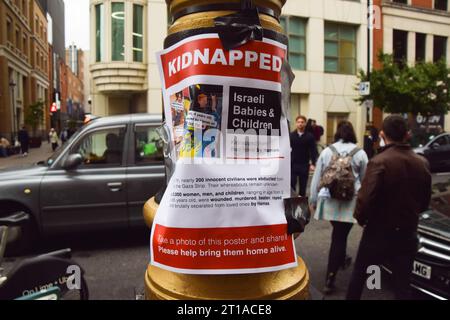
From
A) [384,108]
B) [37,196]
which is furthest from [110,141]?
[384,108]

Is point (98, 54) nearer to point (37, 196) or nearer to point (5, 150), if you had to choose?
point (5, 150)

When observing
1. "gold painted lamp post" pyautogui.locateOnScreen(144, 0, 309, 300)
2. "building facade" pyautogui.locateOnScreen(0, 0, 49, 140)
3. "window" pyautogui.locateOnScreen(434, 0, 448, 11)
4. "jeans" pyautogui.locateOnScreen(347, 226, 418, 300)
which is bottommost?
"jeans" pyautogui.locateOnScreen(347, 226, 418, 300)

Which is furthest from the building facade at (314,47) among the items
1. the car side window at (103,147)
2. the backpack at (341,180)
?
the backpack at (341,180)

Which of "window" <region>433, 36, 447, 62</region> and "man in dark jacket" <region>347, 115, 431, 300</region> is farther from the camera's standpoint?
"window" <region>433, 36, 447, 62</region>

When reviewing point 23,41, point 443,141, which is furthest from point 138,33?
point 443,141

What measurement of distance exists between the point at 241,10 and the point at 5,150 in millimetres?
22894

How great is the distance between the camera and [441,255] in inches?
138

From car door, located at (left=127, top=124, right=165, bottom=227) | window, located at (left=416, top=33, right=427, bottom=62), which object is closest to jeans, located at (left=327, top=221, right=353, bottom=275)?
car door, located at (left=127, top=124, right=165, bottom=227)

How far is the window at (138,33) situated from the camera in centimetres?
1755

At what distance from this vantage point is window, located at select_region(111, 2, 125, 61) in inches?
675

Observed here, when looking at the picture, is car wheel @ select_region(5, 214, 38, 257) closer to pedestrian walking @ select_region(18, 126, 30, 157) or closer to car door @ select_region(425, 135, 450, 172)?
car door @ select_region(425, 135, 450, 172)

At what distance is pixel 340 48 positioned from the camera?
71.7ft

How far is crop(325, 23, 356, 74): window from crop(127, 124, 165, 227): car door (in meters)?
17.8

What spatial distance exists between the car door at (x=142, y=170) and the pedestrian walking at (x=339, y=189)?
2289 millimetres
